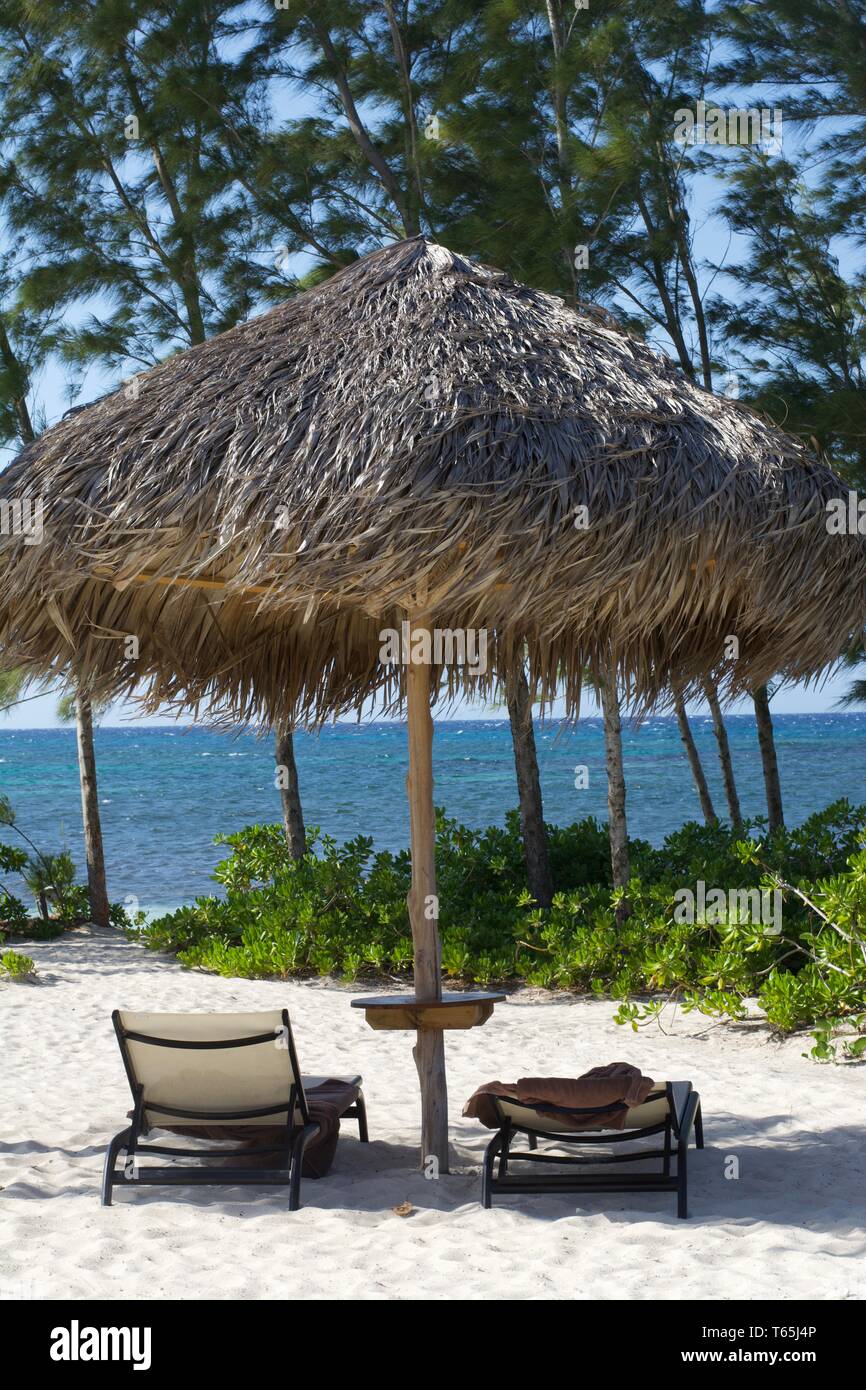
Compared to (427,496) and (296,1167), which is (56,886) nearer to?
(296,1167)

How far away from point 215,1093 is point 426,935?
0.81 meters

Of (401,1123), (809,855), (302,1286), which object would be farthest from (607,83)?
(302,1286)

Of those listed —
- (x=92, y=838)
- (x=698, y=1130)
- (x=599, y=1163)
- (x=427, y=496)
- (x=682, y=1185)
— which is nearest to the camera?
(x=427, y=496)

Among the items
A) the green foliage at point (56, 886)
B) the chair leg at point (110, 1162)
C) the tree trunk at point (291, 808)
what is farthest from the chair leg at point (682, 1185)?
the green foliage at point (56, 886)

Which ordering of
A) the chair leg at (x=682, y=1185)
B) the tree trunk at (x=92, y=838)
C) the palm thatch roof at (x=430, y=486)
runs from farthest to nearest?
the tree trunk at (x=92, y=838) < the chair leg at (x=682, y=1185) < the palm thatch roof at (x=430, y=486)

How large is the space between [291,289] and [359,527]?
754 centimetres

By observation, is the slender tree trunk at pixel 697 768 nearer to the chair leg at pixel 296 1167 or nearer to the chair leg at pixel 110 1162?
the chair leg at pixel 296 1167

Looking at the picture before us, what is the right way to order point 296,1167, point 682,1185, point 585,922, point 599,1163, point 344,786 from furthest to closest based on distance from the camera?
point 344,786 < point 585,922 < point 599,1163 < point 296,1167 < point 682,1185

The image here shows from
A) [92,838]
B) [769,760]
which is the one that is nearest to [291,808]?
[92,838]

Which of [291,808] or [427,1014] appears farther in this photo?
[291,808]

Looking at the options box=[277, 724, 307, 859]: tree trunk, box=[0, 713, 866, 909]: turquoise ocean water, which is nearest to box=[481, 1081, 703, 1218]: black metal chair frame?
box=[277, 724, 307, 859]: tree trunk

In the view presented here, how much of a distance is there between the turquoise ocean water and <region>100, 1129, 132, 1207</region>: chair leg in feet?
38.9

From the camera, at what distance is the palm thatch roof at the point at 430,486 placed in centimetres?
317

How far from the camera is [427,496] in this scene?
309cm
